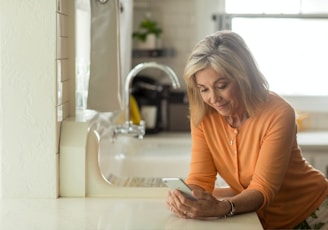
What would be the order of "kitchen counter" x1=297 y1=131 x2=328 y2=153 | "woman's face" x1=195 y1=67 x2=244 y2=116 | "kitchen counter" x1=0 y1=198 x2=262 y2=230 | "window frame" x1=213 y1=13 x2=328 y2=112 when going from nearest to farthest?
Result: 1. "kitchen counter" x1=0 y1=198 x2=262 y2=230
2. "woman's face" x1=195 y1=67 x2=244 y2=116
3. "kitchen counter" x1=297 y1=131 x2=328 y2=153
4. "window frame" x1=213 y1=13 x2=328 y2=112

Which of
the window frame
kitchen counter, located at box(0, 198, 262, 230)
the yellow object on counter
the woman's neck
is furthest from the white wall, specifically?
the window frame

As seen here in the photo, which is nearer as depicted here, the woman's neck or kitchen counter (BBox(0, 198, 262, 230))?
kitchen counter (BBox(0, 198, 262, 230))

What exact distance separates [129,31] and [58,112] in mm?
1880

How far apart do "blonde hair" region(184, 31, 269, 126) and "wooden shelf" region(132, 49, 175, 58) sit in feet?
6.97

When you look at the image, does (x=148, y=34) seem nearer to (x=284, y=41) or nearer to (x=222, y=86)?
(x=284, y=41)

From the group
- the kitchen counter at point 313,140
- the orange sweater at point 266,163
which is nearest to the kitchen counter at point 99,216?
the orange sweater at point 266,163

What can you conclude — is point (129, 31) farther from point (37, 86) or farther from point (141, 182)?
point (37, 86)

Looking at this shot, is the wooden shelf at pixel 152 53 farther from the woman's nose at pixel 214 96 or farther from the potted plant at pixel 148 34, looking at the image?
the woman's nose at pixel 214 96

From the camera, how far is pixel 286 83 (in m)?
4.23

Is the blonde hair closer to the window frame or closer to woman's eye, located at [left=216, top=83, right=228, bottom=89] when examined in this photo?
woman's eye, located at [left=216, top=83, right=228, bottom=89]

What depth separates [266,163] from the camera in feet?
6.65

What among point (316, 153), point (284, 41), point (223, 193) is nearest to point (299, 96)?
point (284, 41)

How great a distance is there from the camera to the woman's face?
2025 mm

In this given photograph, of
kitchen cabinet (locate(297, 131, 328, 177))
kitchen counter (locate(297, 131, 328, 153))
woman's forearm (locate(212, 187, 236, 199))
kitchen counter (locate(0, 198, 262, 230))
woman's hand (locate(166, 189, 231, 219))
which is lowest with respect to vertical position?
kitchen cabinet (locate(297, 131, 328, 177))
